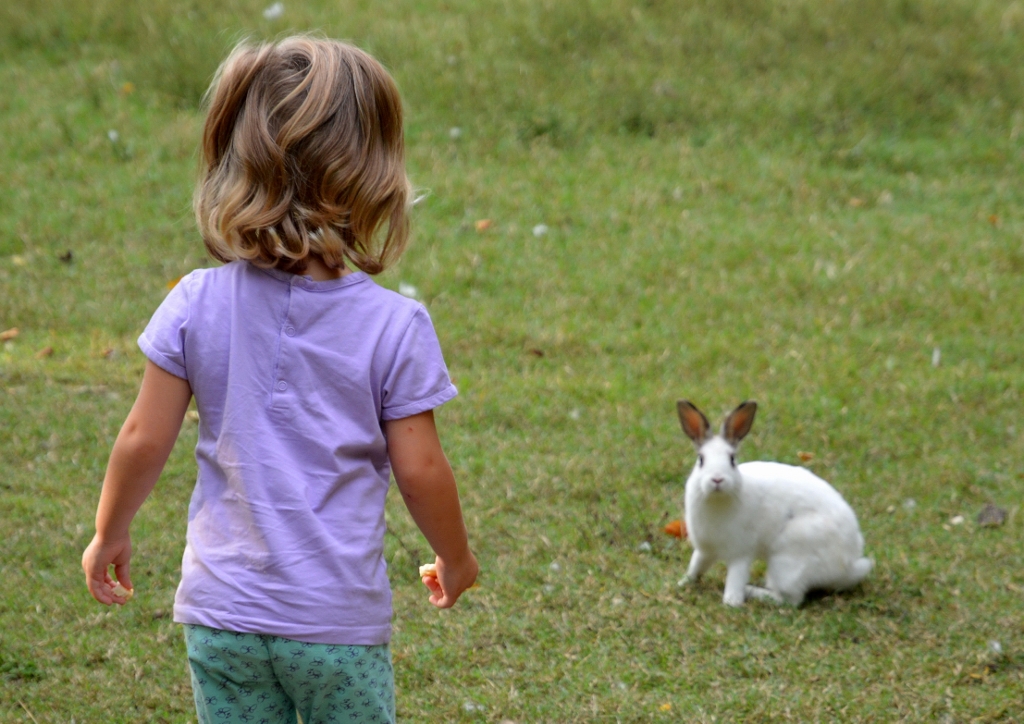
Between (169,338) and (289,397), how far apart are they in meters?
0.21

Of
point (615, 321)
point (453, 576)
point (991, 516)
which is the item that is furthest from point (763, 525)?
point (615, 321)

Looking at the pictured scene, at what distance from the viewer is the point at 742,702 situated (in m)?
3.05

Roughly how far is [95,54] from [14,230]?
102 inches

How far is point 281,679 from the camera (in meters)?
1.85

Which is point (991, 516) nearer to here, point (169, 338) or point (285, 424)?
point (285, 424)

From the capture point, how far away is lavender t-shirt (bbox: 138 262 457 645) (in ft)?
5.90

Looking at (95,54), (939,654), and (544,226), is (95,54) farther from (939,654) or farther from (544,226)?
(939,654)

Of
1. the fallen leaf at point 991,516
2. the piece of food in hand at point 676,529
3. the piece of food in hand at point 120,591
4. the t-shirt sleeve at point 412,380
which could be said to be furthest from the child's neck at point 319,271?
the fallen leaf at point 991,516

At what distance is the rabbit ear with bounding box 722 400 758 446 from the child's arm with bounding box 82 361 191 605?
218 centimetres

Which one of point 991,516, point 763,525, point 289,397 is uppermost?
point 289,397

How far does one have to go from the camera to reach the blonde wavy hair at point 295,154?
5.95ft

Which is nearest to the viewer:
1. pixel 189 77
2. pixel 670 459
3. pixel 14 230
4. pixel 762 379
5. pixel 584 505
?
pixel 584 505

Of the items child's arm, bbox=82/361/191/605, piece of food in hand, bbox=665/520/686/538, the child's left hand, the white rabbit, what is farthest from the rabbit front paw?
child's arm, bbox=82/361/191/605

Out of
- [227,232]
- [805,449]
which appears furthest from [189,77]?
[227,232]
